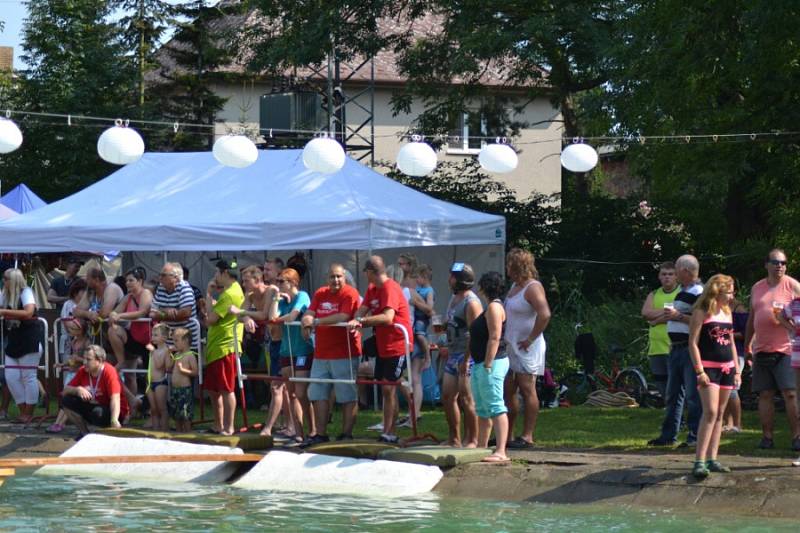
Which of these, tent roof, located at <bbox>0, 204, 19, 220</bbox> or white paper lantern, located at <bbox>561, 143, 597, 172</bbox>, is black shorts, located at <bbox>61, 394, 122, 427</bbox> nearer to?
white paper lantern, located at <bbox>561, 143, 597, 172</bbox>

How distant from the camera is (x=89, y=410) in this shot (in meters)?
14.0

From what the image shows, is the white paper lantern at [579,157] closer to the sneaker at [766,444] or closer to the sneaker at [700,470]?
the sneaker at [766,444]

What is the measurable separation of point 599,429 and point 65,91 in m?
25.7

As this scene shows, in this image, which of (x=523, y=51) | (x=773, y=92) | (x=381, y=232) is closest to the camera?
(x=381, y=232)

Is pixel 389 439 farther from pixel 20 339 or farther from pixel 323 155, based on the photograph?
pixel 20 339

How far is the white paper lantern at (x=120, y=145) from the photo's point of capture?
1477 centimetres

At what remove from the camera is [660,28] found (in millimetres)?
17828

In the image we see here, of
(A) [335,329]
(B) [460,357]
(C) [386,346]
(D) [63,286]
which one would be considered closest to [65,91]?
(D) [63,286]

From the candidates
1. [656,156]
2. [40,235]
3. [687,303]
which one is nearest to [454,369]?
[687,303]

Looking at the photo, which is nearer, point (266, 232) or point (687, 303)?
point (687, 303)

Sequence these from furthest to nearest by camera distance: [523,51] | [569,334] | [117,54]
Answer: [117,54] < [523,51] < [569,334]

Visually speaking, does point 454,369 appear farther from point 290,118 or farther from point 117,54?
point 117,54

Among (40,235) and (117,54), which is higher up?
(117,54)

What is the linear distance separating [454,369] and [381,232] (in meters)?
3.83
